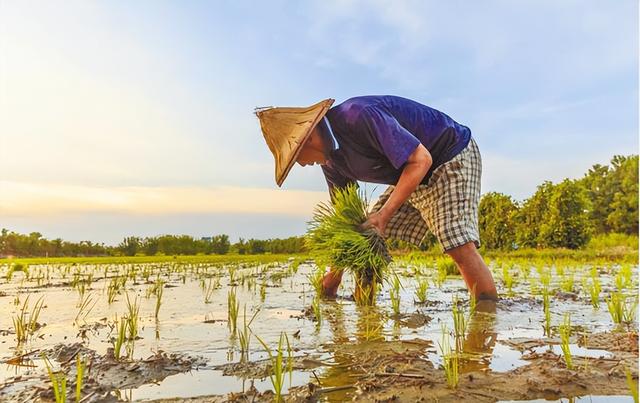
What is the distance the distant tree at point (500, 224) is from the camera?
22156 mm

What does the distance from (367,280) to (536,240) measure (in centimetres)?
1934

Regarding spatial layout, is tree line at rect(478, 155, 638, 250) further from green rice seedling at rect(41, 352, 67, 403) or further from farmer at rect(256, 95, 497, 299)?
green rice seedling at rect(41, 352, 67, 403)

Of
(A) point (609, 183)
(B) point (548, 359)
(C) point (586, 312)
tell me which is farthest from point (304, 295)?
(A) point (609, 183)

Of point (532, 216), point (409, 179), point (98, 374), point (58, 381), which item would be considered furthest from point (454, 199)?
point (532, 216)

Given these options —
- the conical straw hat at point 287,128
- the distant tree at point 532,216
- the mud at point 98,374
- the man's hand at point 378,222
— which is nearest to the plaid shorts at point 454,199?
the man's hand at point 378,222

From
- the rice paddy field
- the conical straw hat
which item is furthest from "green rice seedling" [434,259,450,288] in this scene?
the conical straw hat

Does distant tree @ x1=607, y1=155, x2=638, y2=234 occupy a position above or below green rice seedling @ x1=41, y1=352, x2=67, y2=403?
above

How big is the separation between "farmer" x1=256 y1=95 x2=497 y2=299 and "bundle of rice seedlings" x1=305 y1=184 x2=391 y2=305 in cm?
11

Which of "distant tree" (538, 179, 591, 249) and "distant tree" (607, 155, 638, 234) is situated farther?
"distant tree" (607, 155, 638, 234)

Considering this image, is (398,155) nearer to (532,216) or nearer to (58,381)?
(58,381)

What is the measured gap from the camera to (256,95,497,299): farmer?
113 inches

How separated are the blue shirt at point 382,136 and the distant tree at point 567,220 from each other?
17.6m

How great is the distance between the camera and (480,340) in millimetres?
2342

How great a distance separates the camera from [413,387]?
159 centimetres
